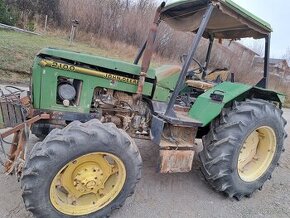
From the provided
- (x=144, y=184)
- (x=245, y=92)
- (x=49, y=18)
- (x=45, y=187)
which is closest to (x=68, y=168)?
(x=45, y=187)

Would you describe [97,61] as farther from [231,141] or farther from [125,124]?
[231,141]

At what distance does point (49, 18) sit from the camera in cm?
2092

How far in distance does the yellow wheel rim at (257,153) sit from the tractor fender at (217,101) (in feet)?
1.78

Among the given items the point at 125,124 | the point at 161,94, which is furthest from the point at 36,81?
the point at 161,94

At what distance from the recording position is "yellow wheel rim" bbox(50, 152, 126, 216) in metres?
3.10

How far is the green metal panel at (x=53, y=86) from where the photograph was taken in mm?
3488

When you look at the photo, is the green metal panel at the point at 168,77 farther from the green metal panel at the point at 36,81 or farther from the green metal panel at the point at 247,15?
the green metal panel at the point at 36,81

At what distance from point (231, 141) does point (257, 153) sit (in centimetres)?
93

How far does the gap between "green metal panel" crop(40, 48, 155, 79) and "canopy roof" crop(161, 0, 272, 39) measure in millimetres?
899

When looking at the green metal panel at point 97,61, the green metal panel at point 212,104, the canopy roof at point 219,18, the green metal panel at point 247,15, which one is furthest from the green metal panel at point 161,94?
the green metal panel at point 247,15

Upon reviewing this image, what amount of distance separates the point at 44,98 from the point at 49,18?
19033mm

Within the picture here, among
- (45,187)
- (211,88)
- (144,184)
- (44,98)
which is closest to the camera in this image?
(45,187)

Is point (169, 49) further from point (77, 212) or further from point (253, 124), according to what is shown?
point (77, 212)

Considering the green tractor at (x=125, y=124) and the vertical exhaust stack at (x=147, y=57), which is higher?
the vertical exhaust stack at (x=147, y=57)
